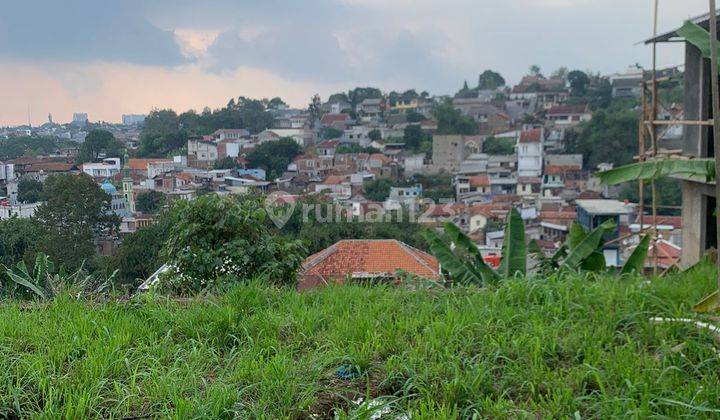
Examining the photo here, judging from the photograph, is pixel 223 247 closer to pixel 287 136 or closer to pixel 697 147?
pixel 697 147

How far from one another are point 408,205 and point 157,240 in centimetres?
1043

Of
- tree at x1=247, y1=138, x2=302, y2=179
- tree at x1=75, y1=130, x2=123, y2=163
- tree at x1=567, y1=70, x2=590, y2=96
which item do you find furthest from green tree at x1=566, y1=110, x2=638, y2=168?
tree at x1=567, y1=70, x2=590, y2=96

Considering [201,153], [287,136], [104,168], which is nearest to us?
[104,168]

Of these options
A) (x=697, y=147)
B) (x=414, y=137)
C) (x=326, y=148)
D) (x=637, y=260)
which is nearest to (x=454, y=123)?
(x=414, y=137)

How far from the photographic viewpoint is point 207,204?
4.25m

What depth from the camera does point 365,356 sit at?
2.28m

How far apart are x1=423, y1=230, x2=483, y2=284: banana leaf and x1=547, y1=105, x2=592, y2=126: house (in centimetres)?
3873

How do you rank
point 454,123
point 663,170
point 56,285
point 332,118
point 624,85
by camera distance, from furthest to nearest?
point 624,85
point 332,118
point 454,123
point 56,285
point 663,170

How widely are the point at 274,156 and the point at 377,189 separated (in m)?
3.72

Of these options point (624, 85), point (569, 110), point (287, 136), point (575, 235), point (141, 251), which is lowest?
point (141, 251)

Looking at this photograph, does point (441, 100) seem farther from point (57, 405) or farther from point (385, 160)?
point (57, 405)

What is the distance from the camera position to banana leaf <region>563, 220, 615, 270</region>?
402cm

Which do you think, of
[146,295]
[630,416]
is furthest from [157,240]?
[630,416]

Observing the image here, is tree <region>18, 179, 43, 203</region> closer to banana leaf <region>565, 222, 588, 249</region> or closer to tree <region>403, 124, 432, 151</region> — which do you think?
banana leaf <region>565, 222, 588, 249</region>
